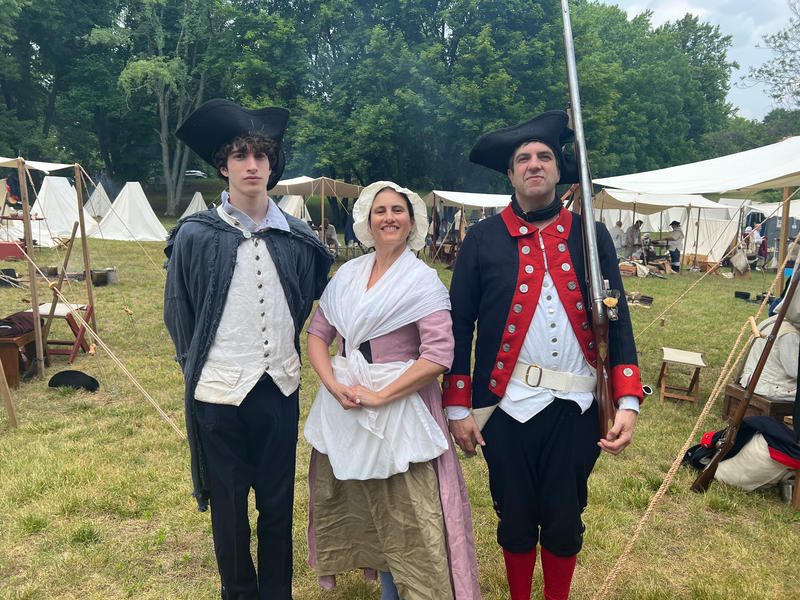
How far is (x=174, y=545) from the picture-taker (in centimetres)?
299

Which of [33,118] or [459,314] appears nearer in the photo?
[459,314]

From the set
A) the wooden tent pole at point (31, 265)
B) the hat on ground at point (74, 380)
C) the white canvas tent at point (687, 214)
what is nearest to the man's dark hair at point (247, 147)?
the wooden tent pole at point (31, 265)

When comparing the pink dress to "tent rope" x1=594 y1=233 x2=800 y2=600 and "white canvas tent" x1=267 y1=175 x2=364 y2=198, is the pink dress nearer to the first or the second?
"tent rope" x1=594 y1=233 x2=800 y2=600

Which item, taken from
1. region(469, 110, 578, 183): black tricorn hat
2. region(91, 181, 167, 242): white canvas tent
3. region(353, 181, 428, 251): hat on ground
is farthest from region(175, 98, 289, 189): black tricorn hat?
region(91, 181, 167, 242): white canvas tent

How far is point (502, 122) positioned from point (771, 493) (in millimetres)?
18996

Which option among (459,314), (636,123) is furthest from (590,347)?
(636,123)

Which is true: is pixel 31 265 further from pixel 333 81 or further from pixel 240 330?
pixel 333 81

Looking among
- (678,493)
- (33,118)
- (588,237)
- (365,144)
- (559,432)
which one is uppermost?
(33,118)

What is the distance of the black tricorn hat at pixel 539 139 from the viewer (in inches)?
75.7

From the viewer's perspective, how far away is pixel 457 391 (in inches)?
80.4

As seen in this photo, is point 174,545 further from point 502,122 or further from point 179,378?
point 502,122

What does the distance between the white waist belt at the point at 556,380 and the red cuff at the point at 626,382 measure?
9 cm

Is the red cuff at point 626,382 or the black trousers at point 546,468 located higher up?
the red cuff at point 626,382

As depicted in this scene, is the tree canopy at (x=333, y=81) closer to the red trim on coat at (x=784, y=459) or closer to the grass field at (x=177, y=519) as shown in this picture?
the grass field at (x=177, y=519)
